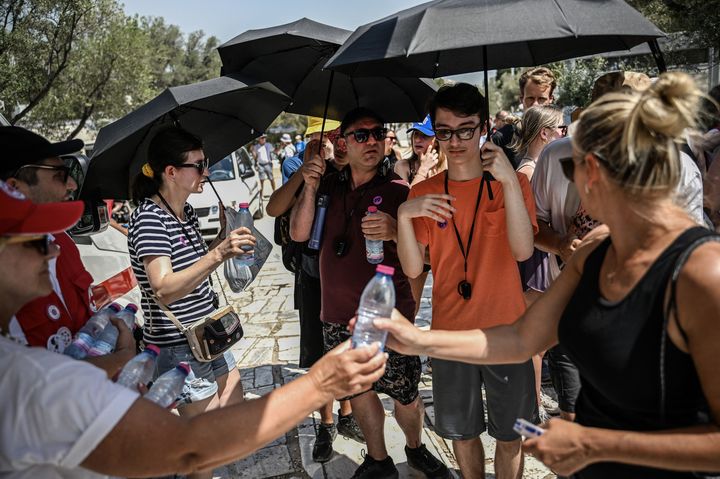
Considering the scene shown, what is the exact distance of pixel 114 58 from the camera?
20047mm

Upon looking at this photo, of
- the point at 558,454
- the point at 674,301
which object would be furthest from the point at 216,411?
the point at 674,301

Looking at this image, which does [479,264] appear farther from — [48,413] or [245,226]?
[48,413]

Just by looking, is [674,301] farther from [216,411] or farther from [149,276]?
[149,276]

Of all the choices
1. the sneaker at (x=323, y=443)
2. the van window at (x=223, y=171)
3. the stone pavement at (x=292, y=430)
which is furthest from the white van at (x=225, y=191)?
the sneaker at (x=323, y=443)

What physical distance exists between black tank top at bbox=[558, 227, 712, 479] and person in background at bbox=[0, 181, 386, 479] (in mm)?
779

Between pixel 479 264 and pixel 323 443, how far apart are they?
189 centimetres

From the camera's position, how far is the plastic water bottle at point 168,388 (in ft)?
6.80

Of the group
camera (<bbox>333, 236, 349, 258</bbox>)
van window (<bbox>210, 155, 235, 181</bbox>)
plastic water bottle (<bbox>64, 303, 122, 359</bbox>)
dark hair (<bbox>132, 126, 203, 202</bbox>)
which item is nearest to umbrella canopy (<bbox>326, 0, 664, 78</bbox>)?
dark hair (<bbox>132, 126, 203, 202</bbox>)

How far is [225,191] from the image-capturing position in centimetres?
1148

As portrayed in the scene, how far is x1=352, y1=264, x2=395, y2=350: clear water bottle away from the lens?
194 cm

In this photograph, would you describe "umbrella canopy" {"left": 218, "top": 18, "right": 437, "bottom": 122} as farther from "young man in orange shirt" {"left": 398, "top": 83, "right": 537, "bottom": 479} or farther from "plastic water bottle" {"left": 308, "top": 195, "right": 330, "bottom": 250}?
"young man in orange shirt" {"left": 398, "top": 83, "right": 537, "bottom": 479}

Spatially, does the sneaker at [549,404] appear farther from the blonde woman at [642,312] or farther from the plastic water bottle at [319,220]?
the blonde woman at [642,312]

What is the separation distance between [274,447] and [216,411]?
100 inches

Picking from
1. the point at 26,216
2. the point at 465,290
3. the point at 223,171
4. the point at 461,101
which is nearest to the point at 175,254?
the point at 26,216
